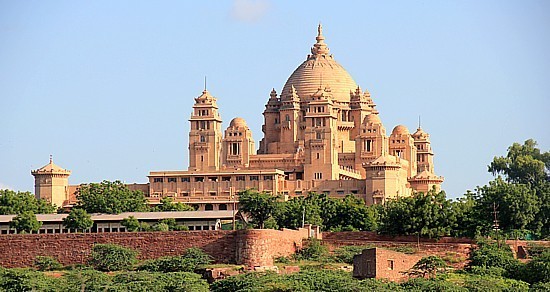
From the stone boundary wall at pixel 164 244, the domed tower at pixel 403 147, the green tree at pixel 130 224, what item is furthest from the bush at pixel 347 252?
the domed tower at pixel 403 147

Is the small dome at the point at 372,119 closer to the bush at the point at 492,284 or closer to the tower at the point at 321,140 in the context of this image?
the tower at the point at 321,140

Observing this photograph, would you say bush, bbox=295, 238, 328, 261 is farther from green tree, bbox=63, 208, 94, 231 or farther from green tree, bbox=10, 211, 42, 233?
green tree, bbox=10, 211, 42, 233

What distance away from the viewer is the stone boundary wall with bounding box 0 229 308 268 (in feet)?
221

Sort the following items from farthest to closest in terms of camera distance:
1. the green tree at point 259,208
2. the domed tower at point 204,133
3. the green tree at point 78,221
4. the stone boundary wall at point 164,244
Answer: the domed tower at point 204,133 → the green tree at point 259,208 → the green tree at point 78,221 → the stone boundary wall at point 164,244

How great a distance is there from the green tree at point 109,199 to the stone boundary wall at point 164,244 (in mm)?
17665

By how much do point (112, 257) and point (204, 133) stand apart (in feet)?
150

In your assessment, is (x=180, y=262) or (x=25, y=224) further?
(x=25, y=224)

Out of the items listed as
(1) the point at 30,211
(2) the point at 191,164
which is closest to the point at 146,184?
(2) the point at 191,164

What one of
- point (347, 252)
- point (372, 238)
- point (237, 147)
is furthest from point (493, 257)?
point (237, 147)

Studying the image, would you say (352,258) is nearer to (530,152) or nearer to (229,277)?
(229,277)

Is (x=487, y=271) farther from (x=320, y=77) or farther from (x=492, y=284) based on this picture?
(x=320, y=77)

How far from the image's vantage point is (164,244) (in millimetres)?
69062

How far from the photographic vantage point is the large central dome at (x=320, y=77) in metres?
119

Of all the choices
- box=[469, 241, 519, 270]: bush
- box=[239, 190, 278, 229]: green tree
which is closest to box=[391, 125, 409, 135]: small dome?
box=[239, 190, 278, 229]: green tree
